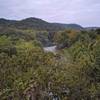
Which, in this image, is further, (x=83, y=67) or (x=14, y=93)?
(x=83, y=67)

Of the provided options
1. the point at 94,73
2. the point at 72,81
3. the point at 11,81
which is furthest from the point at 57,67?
the point at 94,73

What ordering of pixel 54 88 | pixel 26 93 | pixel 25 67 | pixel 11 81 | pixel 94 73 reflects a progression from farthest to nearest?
1. pixel 94 73
2. pixel 25 67
3. pixel 11 81
4. pixel 54 88
5. pixel 26 93

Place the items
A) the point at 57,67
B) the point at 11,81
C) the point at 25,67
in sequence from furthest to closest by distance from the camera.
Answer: the point at 25,67 → the point at 57,67 → the point at 11,81

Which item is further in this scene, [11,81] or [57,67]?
[57,67]

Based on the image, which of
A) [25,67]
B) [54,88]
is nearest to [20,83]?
[54,88]

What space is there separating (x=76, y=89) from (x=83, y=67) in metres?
4.04

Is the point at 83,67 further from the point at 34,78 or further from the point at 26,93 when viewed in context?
the point at 26,93

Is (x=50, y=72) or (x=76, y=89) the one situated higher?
(x=50, y=72)

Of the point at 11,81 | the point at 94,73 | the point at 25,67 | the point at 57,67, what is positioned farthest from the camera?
the point at 94,73

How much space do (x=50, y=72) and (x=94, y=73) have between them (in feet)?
24.3

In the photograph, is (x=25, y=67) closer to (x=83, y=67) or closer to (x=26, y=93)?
(x=83, y=67)

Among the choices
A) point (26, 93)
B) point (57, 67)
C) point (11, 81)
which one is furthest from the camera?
point (57, 67)

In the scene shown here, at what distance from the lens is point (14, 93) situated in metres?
13.1

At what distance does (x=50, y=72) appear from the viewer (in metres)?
14.3
